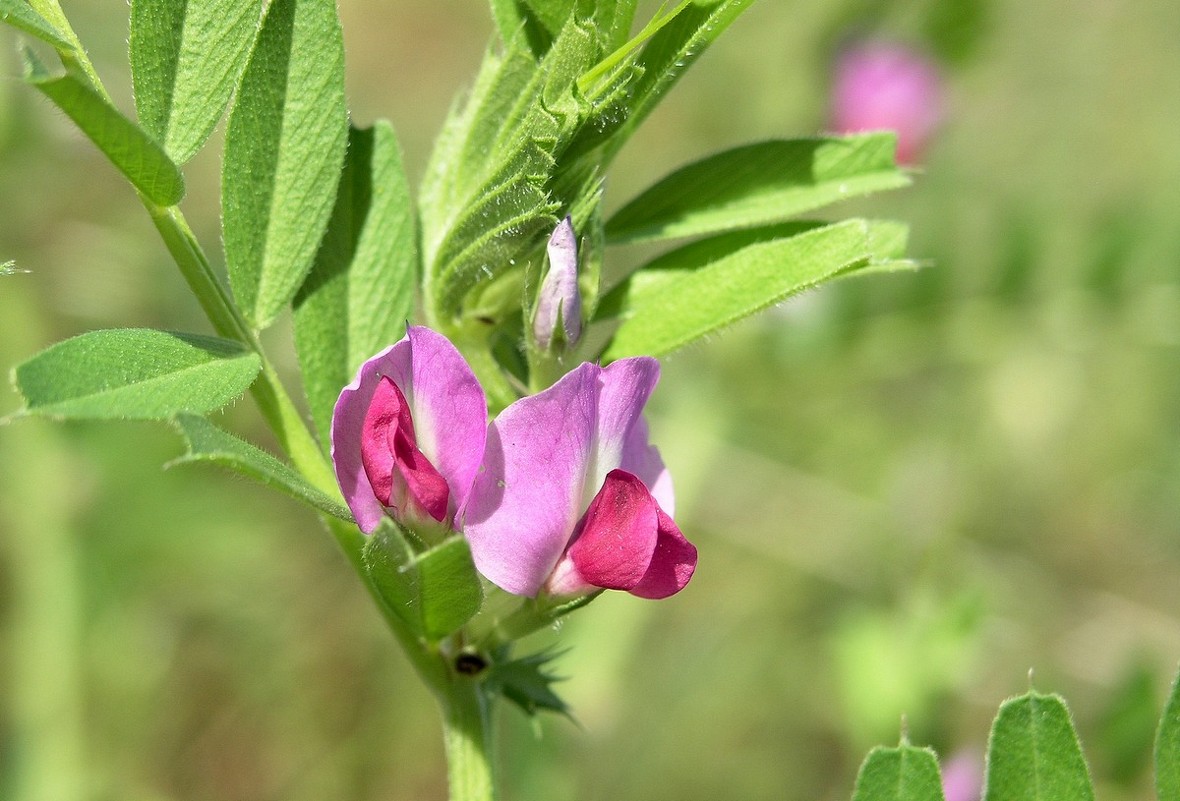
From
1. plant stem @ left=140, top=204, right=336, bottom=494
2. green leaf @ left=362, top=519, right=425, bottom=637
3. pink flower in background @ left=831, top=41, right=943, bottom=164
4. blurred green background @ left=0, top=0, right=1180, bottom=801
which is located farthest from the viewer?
pink flower in background @ left=831, top=41, right=943, bottom=164

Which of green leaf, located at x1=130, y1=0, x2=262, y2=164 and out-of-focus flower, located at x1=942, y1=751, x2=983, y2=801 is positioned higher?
green leaf, located at x1=130, y1=0, x2=262, y2=164

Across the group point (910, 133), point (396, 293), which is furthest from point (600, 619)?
point (396, 293)

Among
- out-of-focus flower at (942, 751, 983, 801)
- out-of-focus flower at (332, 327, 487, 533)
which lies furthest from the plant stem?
out-of-focus flower at (942, 751, 983, 801)

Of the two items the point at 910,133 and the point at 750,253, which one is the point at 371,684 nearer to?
the point at 910,133

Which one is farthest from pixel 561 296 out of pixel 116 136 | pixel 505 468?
pixel 116 136

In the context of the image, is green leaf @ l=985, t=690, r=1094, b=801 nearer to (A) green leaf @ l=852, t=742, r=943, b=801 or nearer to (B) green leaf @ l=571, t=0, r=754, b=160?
(A) green leaf @ l=852, t=742, r=943, b=801

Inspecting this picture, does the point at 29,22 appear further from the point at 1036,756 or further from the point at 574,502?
the point at 1036,756
